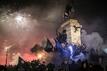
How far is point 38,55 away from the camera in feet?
466

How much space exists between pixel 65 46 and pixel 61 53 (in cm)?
339

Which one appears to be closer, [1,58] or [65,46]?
[65,46]

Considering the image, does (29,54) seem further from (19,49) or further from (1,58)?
(1,58)

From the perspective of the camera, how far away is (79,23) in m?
145

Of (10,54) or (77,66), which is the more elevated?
(10,54)

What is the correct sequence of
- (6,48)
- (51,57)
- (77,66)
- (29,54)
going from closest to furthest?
A: 1. (77,66)
2. (51,57)
3. (6,48)
4. (29,54)

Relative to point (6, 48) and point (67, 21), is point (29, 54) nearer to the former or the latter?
point (6, 48)

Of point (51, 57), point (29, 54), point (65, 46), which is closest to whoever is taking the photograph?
A: point (65, 46)

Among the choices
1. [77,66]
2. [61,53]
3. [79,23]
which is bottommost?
[77,66]

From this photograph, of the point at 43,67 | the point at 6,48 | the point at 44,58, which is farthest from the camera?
the point at 6,48

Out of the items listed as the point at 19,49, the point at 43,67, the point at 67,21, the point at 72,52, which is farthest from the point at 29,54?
the point at 43,67

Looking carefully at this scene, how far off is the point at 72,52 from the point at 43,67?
37465 mm

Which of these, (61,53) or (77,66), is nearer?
(77,66)

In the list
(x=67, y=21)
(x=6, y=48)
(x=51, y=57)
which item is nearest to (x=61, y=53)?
(x=51, y=57)
